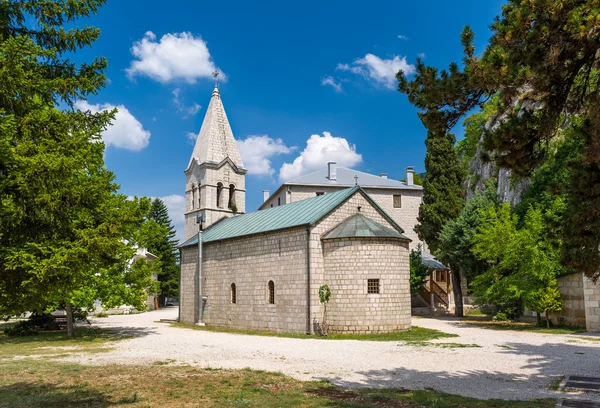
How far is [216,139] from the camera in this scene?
115 ft

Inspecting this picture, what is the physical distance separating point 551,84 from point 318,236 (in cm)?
1566

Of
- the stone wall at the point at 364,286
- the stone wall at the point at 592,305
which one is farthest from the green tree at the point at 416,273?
the stone wall at the point at 592,305

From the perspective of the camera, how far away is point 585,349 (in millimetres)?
15828

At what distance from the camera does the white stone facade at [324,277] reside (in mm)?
21719

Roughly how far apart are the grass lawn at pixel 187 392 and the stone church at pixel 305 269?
10.1 m

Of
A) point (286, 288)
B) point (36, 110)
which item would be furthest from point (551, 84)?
point (286, 288)

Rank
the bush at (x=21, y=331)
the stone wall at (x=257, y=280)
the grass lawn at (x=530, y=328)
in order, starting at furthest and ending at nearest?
the bush at (x=21, y=331), the stone wall at (x=257, y=280), the grass lawn at (x=530, y=328)

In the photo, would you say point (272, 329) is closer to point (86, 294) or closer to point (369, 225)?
point (369, 225)

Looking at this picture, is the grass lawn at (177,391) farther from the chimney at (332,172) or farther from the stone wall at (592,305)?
the chimney at (332,172)

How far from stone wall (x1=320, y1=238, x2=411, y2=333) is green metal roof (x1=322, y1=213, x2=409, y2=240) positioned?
0.24 metres

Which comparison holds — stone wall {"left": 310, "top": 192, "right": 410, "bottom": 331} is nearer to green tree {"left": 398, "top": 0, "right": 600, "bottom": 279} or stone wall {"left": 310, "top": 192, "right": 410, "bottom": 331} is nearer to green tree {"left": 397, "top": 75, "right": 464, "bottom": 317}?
green tree {"left": 397, "top": 75, "right": 464, "bottom": 317}

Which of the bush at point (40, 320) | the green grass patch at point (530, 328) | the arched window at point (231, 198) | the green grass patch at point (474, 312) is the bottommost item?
the green grass patch at point (474, 312)

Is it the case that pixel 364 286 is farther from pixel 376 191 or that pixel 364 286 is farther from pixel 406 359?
pixel 376 191

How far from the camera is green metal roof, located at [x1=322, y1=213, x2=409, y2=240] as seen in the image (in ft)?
72.5
